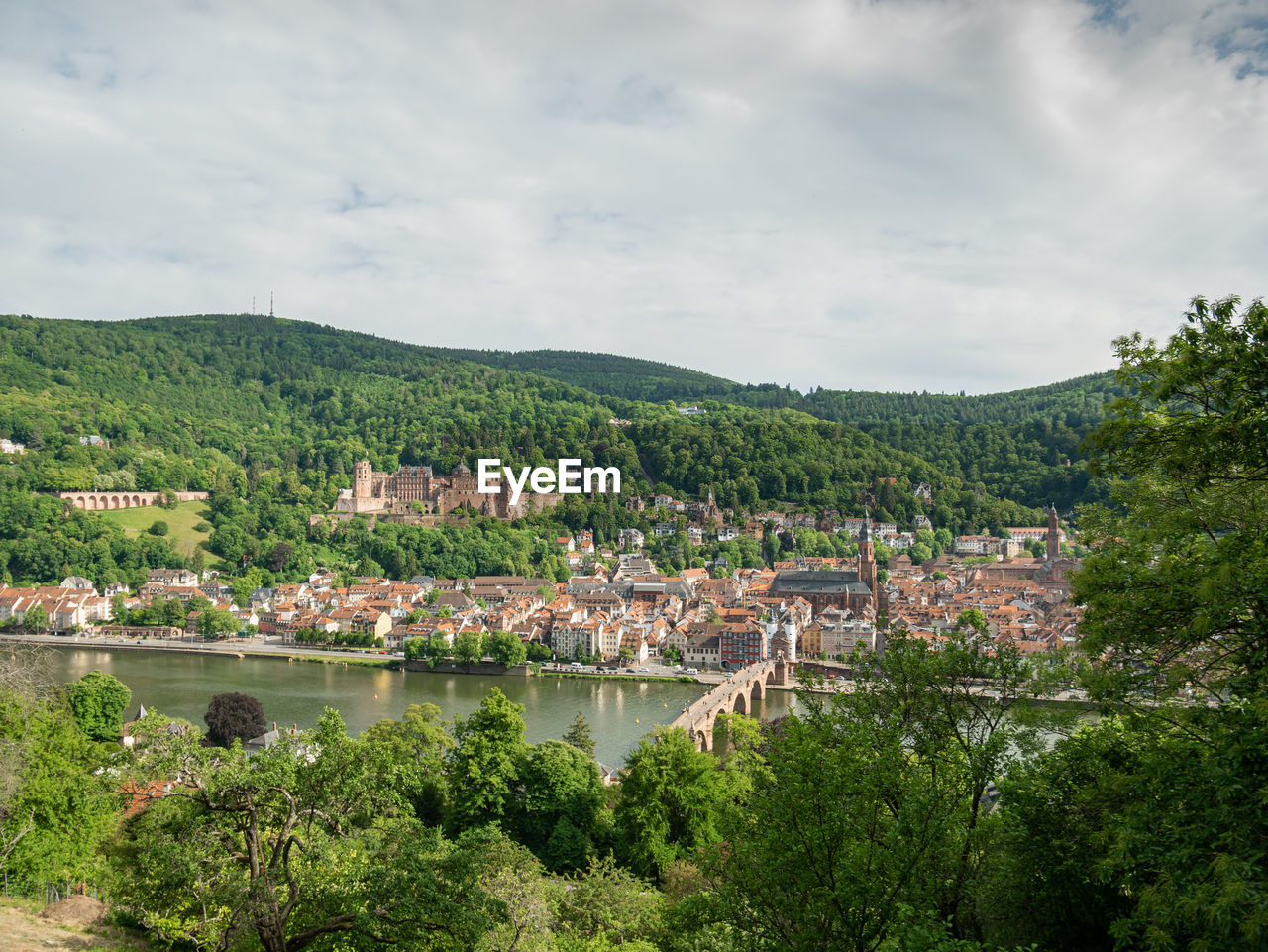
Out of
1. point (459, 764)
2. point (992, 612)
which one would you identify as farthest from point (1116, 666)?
point (992, 612)

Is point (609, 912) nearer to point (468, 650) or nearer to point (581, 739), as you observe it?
point (581, 739)

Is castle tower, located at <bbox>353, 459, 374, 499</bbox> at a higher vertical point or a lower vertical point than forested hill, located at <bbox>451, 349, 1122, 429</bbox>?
lower

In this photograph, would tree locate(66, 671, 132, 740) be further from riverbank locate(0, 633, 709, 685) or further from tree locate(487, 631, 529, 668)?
tree locate(487, 631, 529, 668)

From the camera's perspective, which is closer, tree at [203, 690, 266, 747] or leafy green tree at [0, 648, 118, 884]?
leafy green tree at [0, 648, 118, 884]

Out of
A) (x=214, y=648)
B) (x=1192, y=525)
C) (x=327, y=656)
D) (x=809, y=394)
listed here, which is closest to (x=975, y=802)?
(x=1192, y=525)

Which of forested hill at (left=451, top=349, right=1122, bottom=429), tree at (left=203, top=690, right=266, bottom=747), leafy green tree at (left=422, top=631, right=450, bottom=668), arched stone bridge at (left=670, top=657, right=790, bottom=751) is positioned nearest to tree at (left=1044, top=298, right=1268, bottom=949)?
arched stone bridge at (left=670, top=657, right=790, bottom=751)

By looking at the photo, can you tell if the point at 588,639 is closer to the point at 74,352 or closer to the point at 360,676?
the point at 360,676
